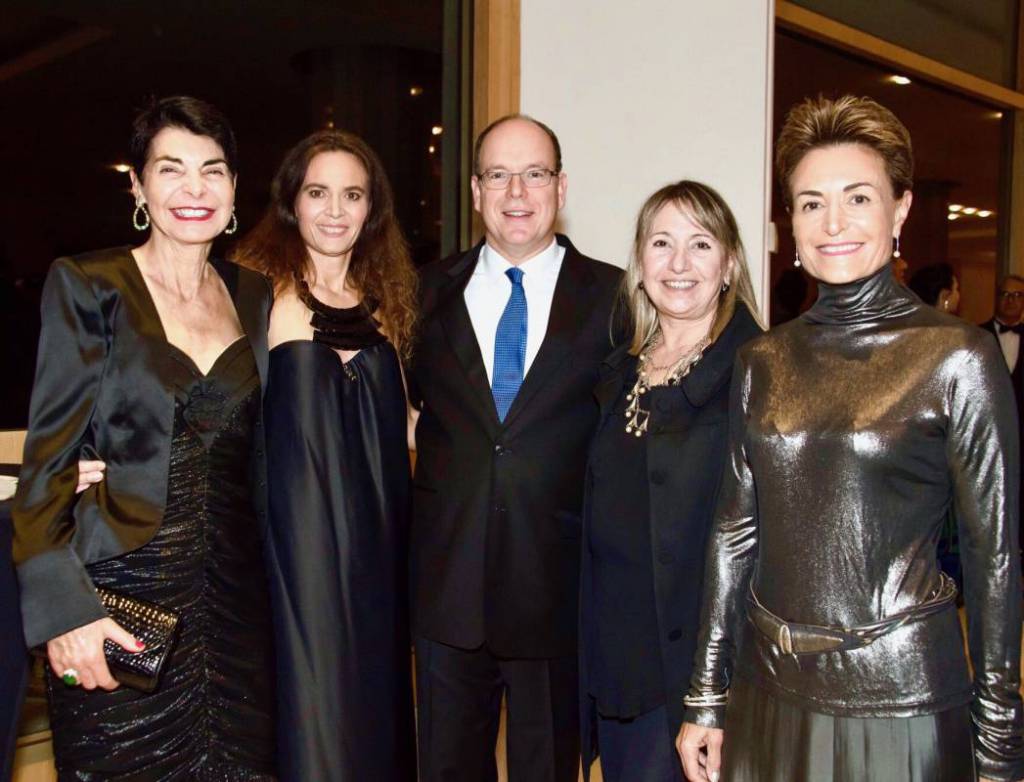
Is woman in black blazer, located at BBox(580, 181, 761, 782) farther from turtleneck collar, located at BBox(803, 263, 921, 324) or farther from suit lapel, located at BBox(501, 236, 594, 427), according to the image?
turtleneck collar, located at BBox(803, 263, 921, 324)

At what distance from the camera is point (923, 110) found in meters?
6.36

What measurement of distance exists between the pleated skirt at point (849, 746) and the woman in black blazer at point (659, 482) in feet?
1.32

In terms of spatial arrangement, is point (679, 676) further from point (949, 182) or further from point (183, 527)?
point (949, 182)

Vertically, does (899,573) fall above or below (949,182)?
below

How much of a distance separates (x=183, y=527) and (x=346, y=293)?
2.46 ft

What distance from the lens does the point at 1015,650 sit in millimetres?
1515

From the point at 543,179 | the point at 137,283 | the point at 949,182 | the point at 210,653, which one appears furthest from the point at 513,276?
the point at 949,182

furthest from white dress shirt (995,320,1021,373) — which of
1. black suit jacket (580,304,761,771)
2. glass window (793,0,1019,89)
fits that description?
black suit jacket (580,304,761,771)

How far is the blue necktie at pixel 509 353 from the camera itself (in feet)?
7.93

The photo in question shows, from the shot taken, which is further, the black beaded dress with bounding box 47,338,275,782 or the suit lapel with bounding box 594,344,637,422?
the suit lapel with bounding box 594,344,637,422

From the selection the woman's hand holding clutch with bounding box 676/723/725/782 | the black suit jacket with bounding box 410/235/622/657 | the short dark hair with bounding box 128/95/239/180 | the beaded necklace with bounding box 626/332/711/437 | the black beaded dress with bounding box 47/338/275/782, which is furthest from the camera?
the black suit jacket with bounding box 410/235/622/657

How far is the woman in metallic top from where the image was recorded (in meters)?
1.49

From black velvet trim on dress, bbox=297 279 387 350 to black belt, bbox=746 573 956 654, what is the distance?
114cm

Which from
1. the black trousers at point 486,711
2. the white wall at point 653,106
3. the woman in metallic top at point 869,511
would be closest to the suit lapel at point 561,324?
the black trousers at point 486,711
